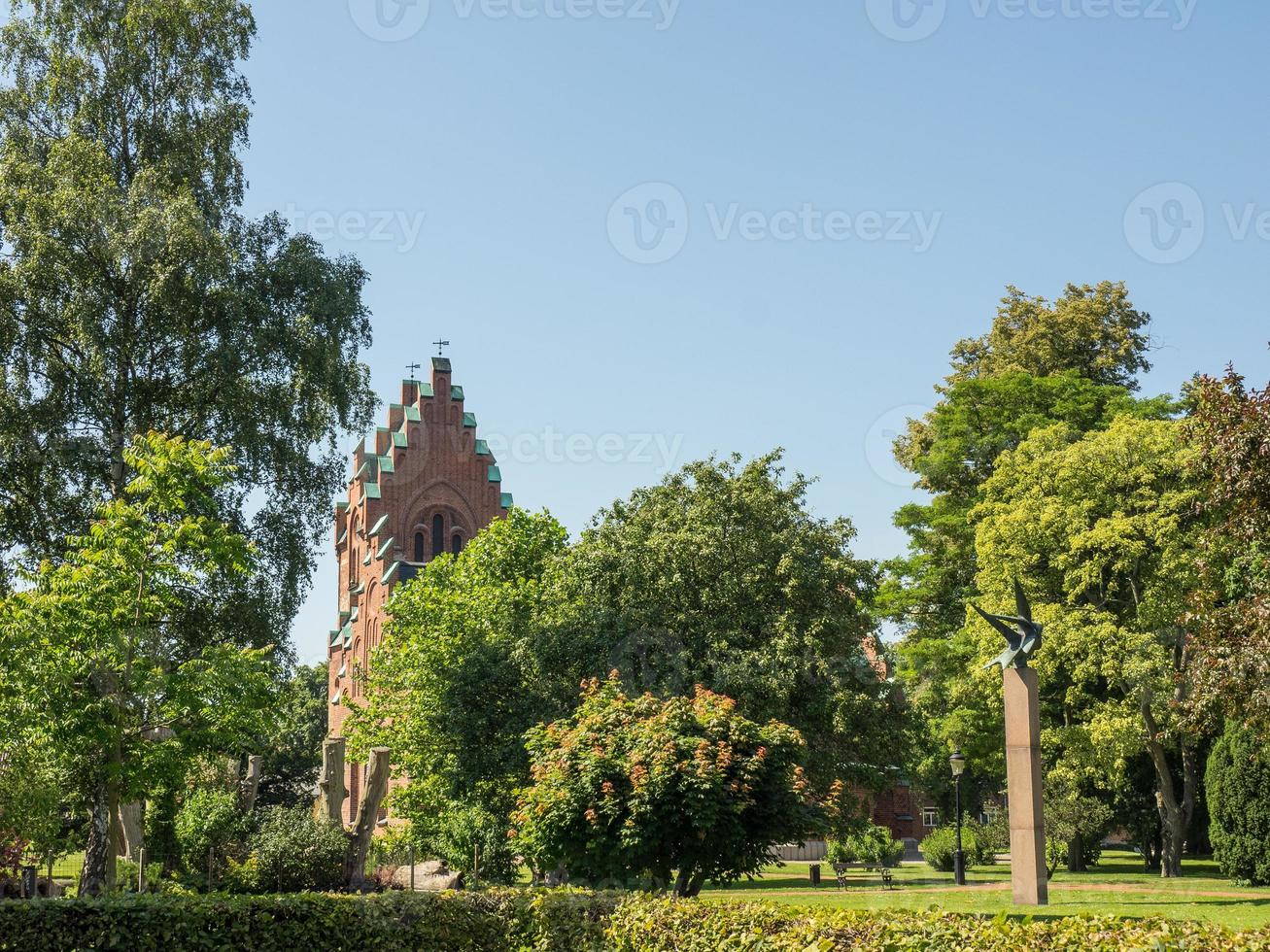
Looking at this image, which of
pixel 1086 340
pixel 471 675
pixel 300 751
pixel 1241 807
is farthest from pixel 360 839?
pixel 300 751

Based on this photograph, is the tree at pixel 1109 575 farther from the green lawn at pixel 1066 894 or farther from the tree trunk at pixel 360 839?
the tree trunk at pixel 360 839

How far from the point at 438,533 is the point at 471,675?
32472mm

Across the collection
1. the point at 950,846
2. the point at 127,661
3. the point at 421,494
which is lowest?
the point at 950,846

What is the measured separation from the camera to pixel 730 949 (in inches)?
463

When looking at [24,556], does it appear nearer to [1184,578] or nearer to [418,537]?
[1184,578]

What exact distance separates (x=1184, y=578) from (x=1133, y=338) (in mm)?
15002

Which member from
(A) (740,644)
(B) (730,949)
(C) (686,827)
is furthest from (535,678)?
(B) (730,949)

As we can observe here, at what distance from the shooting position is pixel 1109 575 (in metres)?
34.9

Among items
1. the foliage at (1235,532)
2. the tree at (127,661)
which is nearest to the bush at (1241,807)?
the foliage at (1235,532)

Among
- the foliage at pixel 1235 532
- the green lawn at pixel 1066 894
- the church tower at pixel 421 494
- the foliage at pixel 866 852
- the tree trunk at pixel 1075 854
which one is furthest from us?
the church tower at pixel 421 494

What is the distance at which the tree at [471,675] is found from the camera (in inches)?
1160

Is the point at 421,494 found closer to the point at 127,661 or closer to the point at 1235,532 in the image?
the point at 127,661

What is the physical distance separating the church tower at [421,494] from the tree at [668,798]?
4266 centimetres

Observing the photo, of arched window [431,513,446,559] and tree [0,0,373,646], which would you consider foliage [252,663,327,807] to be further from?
arched window [431,513,446,559]
